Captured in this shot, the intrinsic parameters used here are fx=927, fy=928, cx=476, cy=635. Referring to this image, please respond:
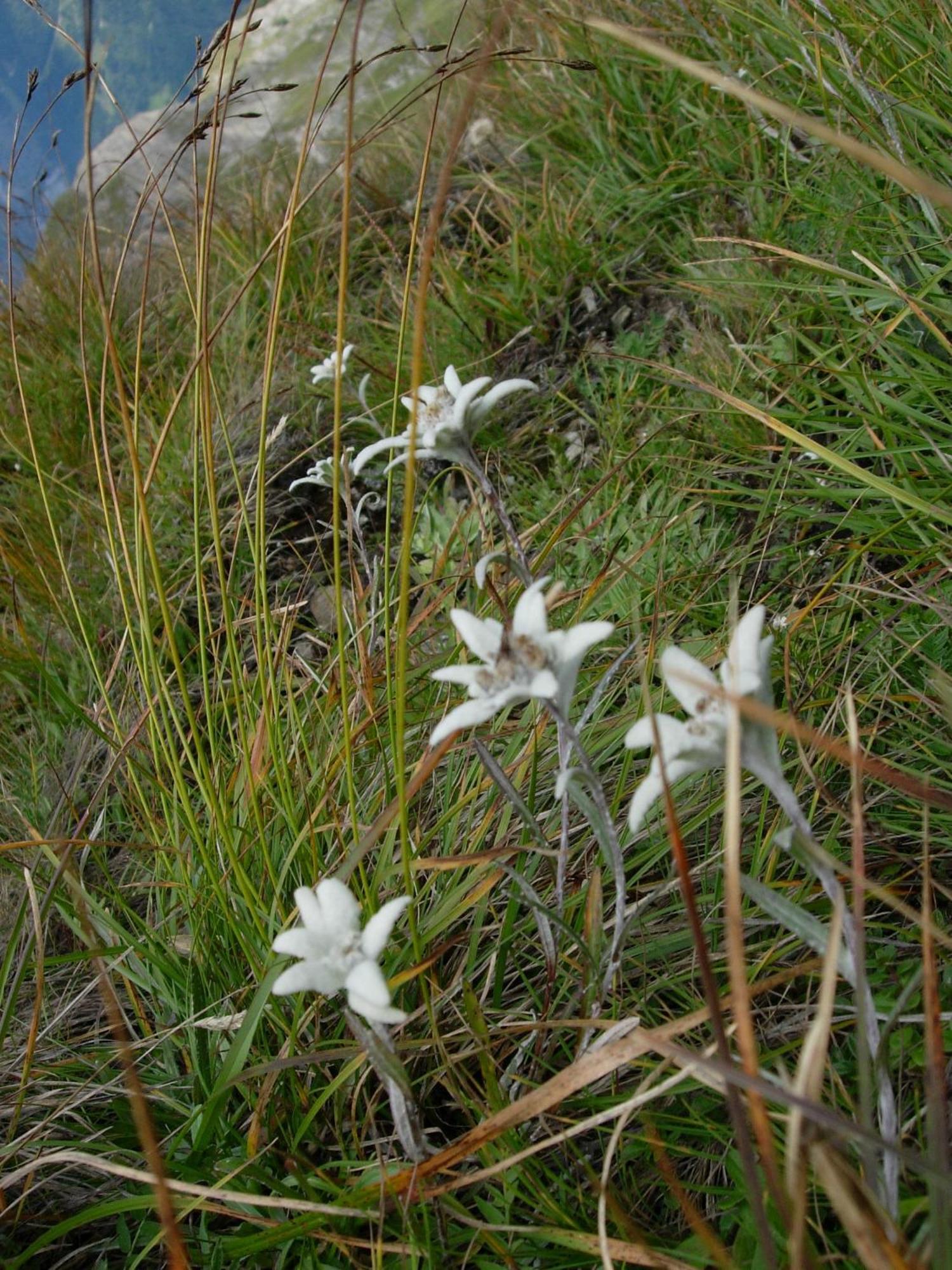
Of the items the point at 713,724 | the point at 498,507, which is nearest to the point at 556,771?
the point at 498,507

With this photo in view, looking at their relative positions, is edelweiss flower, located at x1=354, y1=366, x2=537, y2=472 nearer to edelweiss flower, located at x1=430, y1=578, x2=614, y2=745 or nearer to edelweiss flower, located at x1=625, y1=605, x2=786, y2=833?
edelweiss flower, located at x1=430, y1=578, x2=614, y2=745

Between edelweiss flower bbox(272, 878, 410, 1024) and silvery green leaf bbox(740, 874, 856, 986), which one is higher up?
edelweiss flower bbox(272, 878, 410, 1024)

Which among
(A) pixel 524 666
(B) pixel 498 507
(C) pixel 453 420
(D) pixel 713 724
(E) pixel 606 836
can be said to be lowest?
(E) pixel 606 836

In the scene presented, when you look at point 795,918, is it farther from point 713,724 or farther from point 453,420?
point 453,420

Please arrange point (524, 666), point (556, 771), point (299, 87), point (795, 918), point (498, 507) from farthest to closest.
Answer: point (299, 87)
point (556, 771)
point (498, 507)
point (524, 666)
point (795, 918)

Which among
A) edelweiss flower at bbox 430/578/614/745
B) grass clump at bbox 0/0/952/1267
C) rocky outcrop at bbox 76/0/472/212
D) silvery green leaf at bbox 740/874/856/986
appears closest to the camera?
silvery green leaf at bbox 740/874/856/986

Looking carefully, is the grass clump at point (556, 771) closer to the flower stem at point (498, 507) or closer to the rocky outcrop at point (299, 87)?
the flower stem at point (498, 507)

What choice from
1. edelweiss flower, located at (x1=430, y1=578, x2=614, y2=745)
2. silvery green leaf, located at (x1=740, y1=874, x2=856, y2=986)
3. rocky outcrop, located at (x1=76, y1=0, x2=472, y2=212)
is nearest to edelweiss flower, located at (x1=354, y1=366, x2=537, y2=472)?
edelweiss flower, located at (x1=430, y1=578, x2=614, y2=745)

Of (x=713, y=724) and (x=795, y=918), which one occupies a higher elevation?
(x=713, y=724)
